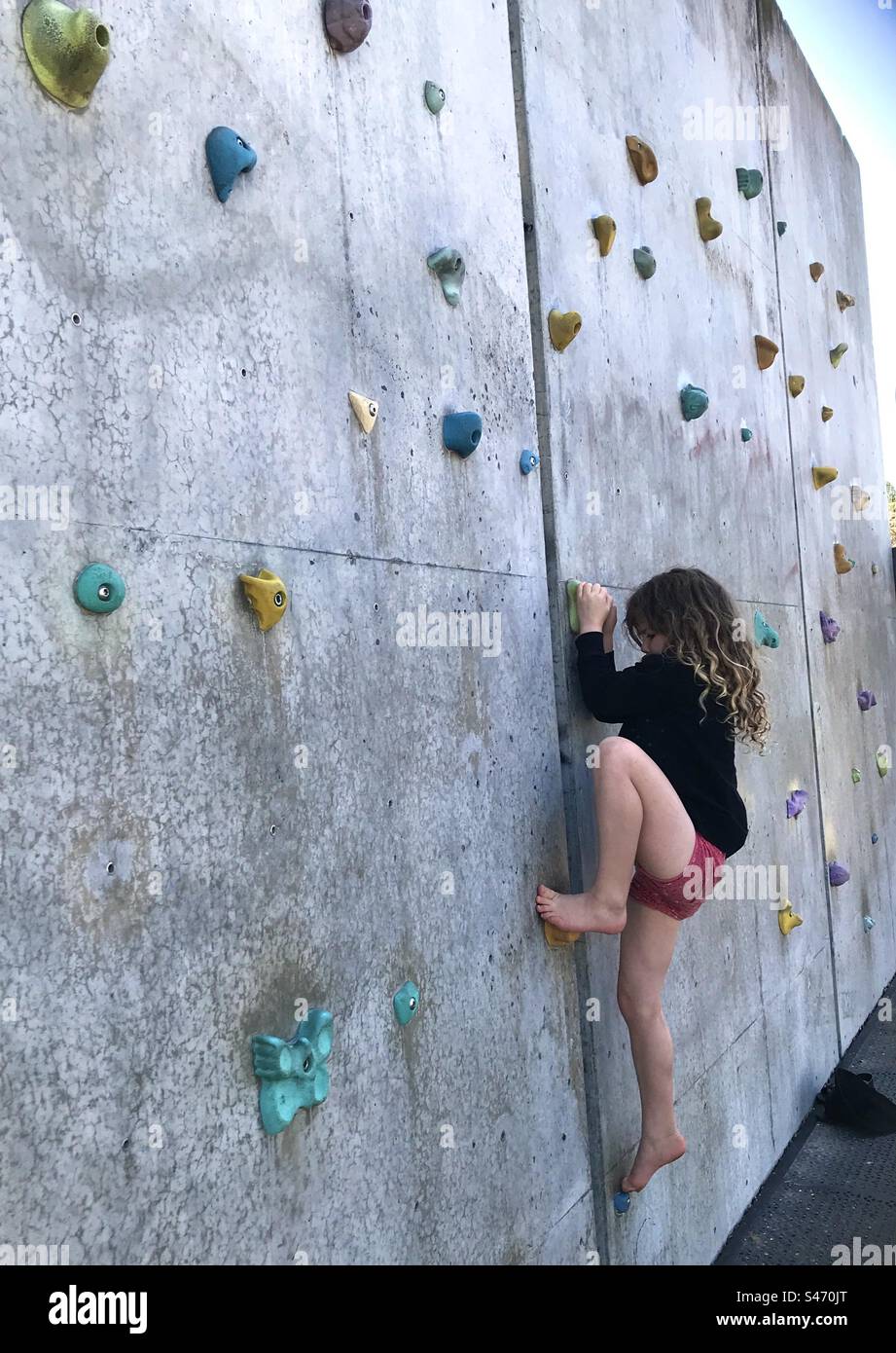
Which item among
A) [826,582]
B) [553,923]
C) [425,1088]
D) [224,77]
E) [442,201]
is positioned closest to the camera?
[224,77]

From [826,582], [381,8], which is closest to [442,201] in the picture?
[381,8]

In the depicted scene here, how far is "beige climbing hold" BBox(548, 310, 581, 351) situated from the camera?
8.94 ft

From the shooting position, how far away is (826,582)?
17.1 ft

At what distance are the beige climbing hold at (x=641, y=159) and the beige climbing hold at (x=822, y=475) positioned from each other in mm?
2082

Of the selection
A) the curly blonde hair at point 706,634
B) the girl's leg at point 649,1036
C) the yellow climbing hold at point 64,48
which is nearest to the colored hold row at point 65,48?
the yellow climbing hold at point 64,48

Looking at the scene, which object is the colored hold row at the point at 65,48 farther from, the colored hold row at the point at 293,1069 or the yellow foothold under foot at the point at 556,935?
the yellow foothold under foot at the point at 556,935

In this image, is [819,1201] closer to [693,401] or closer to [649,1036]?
[649,1036]

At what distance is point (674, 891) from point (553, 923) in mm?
345

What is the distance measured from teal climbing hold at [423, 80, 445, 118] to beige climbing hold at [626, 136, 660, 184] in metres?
1.12

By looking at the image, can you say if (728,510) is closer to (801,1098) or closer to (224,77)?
(801,1098)

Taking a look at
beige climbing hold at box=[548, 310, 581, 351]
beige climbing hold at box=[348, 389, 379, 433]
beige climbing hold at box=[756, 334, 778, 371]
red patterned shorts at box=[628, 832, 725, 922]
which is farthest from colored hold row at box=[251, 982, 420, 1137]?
beige climbing hold at box=[756, 334, 778, 371]

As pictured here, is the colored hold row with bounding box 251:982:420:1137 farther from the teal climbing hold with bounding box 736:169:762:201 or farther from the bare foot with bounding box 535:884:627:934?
the teal climbing hold with bounding box 736:169:762:201

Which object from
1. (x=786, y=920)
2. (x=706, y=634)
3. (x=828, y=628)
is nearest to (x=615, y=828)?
(x=706, y=634)

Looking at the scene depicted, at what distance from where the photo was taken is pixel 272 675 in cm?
176
